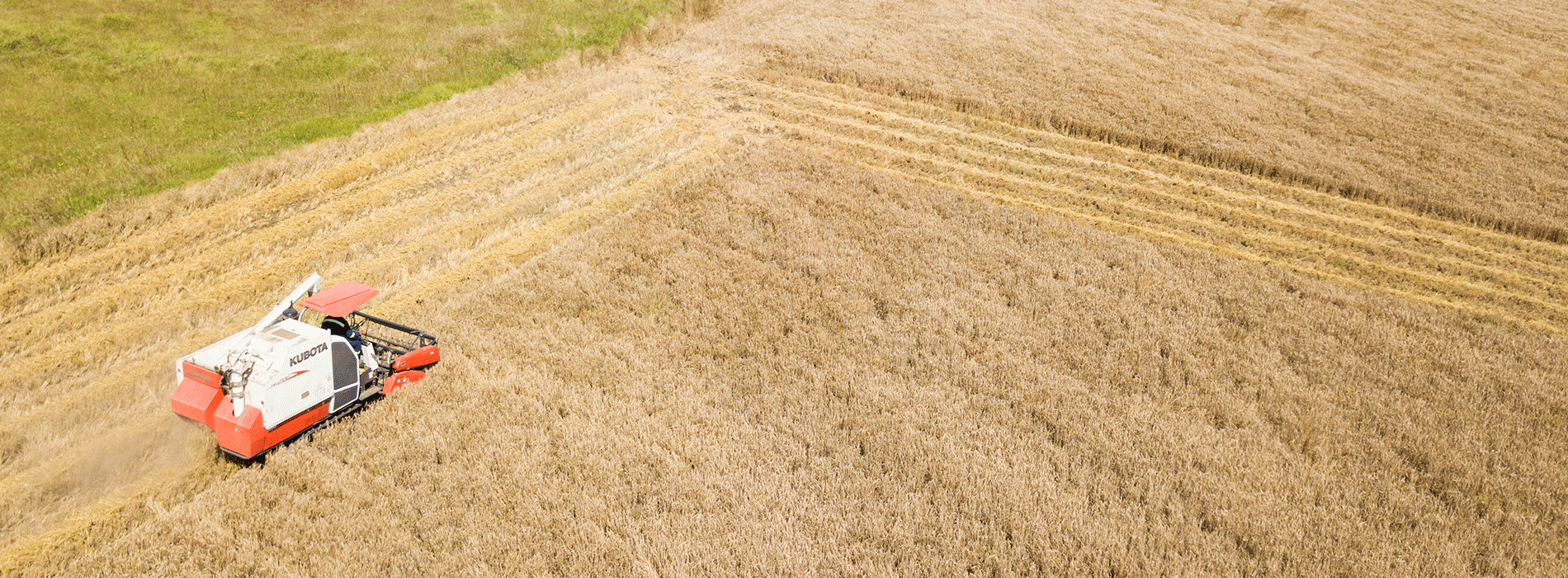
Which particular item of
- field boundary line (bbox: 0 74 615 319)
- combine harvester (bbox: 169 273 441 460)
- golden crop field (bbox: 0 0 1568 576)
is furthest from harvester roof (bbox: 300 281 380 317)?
field boundary line (bbox: 0 74 615 319)

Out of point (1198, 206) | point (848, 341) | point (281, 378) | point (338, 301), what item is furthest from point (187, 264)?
point (1198, 206)

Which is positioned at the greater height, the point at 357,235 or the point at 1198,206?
the point at 1198,206

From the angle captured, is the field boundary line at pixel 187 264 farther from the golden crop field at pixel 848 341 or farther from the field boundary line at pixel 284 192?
the field boundary line at pixel 284 192

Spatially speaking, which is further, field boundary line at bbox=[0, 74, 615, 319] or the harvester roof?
field boundary line at bbox=[0, 74, 615, 319]

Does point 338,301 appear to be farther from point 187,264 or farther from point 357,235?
point 187,264

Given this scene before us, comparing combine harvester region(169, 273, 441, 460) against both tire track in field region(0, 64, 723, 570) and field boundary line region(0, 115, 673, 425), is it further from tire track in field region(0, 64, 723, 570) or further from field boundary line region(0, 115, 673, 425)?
field boundary line region(0, 115, 673, 425)

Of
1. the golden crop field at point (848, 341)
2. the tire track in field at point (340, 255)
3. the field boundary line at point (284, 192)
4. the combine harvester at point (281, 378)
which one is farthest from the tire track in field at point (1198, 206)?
the combine harvester at point (281, 378)
